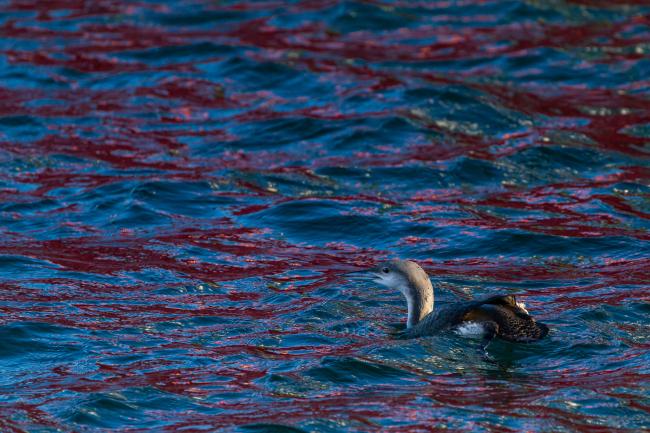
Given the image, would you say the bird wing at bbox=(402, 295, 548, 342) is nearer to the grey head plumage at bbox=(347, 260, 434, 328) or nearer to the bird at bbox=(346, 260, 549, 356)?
the bird at bbox=(346, 260, 549, 356)

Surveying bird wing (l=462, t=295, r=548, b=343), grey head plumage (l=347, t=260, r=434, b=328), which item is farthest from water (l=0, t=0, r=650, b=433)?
grey head plumage (l=347, t=260, r=434, b=328)

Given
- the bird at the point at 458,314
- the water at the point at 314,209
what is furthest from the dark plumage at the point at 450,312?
the water at the point at 314,209

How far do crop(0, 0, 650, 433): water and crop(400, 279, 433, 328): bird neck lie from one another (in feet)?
0.94

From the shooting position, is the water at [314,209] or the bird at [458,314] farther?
the bird at [458,314]

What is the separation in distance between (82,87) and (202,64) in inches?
69.0

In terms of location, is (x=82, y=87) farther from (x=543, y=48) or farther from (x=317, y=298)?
(x=317, y=298)

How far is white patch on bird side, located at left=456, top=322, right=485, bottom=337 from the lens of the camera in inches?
337

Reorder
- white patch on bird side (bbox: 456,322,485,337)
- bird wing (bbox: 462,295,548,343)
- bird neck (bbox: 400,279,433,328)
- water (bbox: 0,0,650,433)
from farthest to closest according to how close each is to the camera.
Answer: bird neck (bbox: 400,279,433,328) → white patch on bird side (bbox: 456,322,485,337) → bird wing (bbox: 462,295,548,343) → water (bbox: 0,0,650,433)

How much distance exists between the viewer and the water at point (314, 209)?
7797 millimetres

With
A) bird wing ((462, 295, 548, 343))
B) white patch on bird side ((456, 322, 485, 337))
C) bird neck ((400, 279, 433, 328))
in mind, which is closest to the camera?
bird wing ((462, 295, 548, 343))

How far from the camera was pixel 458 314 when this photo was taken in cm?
862

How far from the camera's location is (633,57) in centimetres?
1683

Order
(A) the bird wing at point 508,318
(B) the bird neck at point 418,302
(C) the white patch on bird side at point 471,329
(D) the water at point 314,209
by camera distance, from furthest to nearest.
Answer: (B) the bird neck at point 418,302, (C) the white patch on bird side at point 471,329, (A) the bird wing at point 508,318, (D) the water at point 314,209

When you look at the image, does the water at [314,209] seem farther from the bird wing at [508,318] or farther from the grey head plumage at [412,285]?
the grey head plumage at [412,285]
